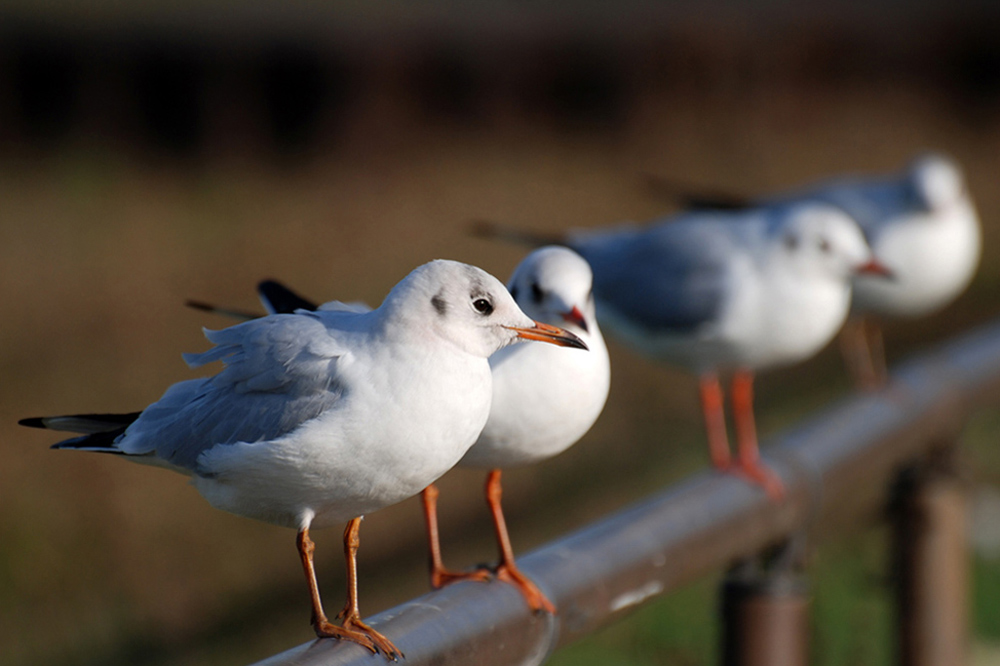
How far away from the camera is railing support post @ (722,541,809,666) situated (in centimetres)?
175

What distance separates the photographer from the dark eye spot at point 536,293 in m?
1.52

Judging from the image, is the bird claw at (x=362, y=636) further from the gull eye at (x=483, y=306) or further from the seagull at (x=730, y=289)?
the seagull at (x=730, y=289)

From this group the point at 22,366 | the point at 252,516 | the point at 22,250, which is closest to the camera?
the point at 252,516

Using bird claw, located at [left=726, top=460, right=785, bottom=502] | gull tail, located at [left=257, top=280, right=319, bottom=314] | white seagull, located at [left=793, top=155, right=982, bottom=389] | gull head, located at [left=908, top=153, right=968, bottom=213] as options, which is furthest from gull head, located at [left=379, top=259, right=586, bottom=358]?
gull head, located at [left=908, top=153, right=968, bottom=213]

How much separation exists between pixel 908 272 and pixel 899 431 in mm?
889

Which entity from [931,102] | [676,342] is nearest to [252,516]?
[676,342]

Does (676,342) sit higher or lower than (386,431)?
lower

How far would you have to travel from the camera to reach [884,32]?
8500mm

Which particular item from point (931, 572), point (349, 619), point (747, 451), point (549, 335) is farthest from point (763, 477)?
point (349, 619)

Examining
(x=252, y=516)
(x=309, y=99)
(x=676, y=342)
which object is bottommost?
(x=676, y=342)

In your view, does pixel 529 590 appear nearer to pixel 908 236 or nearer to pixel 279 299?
pixel 279 299

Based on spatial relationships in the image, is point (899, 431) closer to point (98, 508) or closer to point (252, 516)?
point (252, 516)

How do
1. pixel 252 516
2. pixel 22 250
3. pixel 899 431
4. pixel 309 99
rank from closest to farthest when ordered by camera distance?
pixel 252 516 → pixel 899 431 → pixel 22 250 → pixel 309 99

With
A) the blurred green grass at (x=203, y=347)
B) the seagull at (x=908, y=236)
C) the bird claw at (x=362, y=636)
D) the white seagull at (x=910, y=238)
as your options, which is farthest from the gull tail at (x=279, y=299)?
the white seagull at (x=910, y=238)
